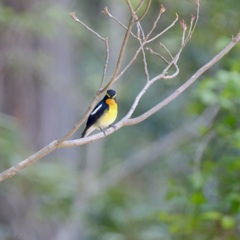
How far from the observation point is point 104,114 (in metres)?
5.96

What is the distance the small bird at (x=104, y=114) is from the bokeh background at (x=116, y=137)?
33.9 inches

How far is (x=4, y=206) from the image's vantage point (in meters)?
9.93

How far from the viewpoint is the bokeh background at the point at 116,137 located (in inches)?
273

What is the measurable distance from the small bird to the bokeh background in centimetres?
86

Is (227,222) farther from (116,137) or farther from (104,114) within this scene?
(116,137)

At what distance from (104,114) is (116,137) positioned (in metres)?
7.85

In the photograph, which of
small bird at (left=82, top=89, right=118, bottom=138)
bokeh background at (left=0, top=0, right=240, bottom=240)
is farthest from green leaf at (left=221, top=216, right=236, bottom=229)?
small bird at (left=82, top=89, right=118, bottom=138)

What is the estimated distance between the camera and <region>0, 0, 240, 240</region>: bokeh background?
Result: 22.7ft

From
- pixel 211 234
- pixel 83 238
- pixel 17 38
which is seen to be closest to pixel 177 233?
pixel 211 234

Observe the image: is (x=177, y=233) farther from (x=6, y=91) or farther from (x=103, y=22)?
(x=103, y=22)

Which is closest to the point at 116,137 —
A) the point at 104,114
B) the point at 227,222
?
the point at 227,222

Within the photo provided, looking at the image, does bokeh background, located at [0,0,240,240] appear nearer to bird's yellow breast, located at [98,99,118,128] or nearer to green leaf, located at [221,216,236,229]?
green leaf, located at [221,216,236,229]

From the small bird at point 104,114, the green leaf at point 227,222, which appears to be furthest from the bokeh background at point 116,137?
the small bird at point 104,114

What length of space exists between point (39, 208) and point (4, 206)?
486 mm
